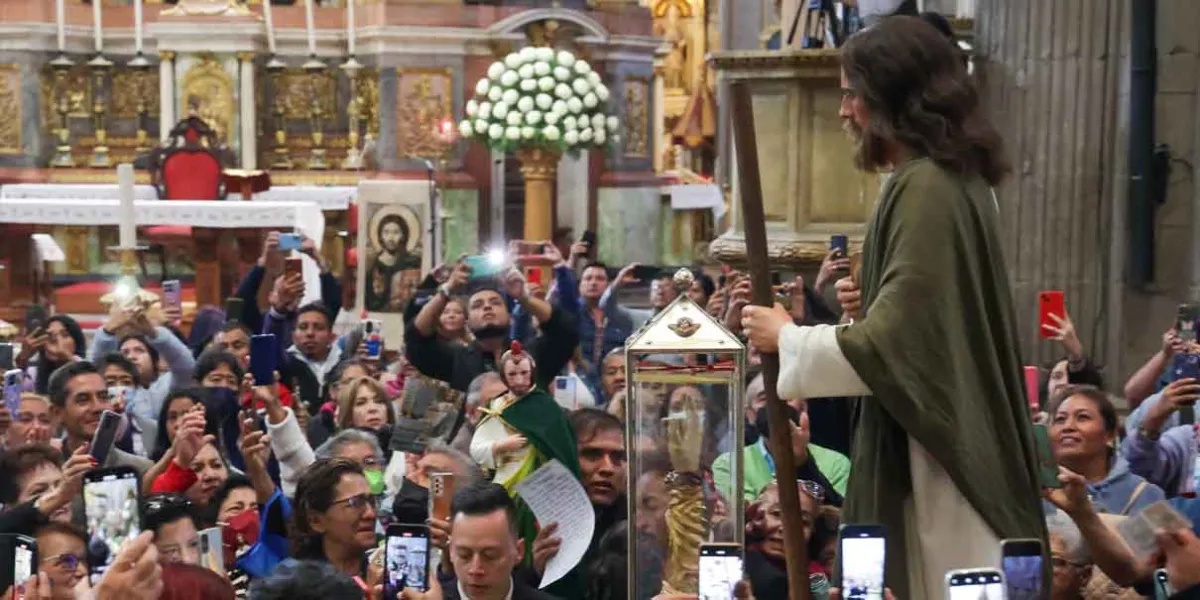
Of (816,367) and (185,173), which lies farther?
(185,173)

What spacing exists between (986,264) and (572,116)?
12.4 m

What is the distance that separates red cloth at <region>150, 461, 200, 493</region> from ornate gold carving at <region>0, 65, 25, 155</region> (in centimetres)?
1176

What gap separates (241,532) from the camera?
6363 mm

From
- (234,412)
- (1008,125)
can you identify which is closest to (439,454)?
(234,412)

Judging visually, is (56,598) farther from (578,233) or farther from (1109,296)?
(578,233)

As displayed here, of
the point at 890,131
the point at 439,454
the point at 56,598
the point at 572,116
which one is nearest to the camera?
the point at 890,131

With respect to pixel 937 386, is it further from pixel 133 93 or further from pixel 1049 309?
pixel 133 93

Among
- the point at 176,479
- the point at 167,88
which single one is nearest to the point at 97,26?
the point at 167,88

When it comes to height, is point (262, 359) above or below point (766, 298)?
below

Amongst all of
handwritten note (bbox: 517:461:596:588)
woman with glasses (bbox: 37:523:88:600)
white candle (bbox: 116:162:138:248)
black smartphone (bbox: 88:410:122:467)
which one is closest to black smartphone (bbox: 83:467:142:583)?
woman with glasses (bbox: 37:523:88:600)

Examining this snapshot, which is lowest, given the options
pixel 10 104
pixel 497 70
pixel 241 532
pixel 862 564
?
pixel 241 532

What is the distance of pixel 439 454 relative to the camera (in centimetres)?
639

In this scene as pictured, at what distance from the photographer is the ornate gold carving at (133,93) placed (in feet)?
59.3

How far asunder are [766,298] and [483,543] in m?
1.09
